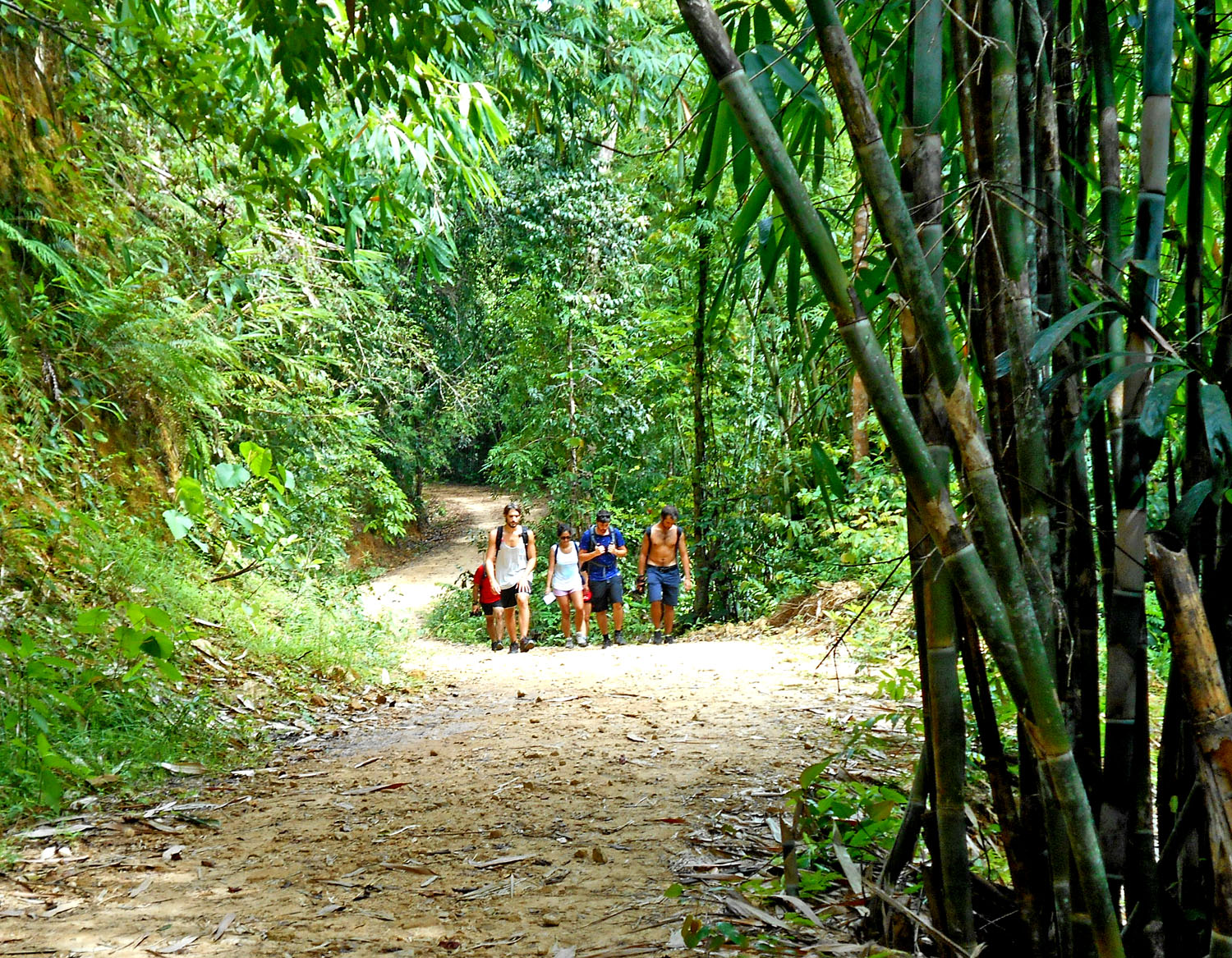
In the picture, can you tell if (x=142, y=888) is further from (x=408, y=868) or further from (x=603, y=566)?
(x=603, y=566)

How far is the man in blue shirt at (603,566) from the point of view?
9617 mm

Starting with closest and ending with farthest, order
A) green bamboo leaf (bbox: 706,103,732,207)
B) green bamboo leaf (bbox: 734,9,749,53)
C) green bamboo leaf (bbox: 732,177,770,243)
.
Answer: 1. green bamboo leaf (bbox: 732,177,770,243)
2. green bamboo leaf (bbox: 706,103,732,207)
3. green bamboo leaf (bbox: 734,9,749,53)

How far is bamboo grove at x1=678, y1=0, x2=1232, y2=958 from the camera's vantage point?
137cm

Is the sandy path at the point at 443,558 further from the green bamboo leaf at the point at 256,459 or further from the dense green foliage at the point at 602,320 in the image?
the green bamboo leaf at the point at 256,459

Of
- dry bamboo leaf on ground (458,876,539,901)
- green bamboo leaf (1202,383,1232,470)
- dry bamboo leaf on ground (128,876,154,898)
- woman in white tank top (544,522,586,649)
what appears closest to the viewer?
green bamboo leaf (1202,383,1232,470)

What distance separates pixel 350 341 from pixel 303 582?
5.80 metres

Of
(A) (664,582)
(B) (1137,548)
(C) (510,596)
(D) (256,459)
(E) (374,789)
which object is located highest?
(D) (256,459)

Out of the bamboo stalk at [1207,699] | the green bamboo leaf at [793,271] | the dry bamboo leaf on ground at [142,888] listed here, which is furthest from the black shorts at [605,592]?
the bamboo stalk at [1207,699]

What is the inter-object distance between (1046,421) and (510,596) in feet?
26.4

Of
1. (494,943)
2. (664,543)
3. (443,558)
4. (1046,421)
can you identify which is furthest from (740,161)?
(443,558)

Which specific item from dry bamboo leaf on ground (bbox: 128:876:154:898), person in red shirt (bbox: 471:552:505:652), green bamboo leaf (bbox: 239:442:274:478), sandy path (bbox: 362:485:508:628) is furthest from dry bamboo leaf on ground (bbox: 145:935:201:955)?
sandy path (bbox: 362:485:508:628)

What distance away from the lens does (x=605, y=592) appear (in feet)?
32.1

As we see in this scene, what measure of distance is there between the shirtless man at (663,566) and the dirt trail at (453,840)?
392 cm

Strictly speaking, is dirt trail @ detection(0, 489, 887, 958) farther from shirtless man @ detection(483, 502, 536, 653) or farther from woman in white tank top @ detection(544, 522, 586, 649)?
woman in white tank top @ detection(544, 522, 586, 649)
